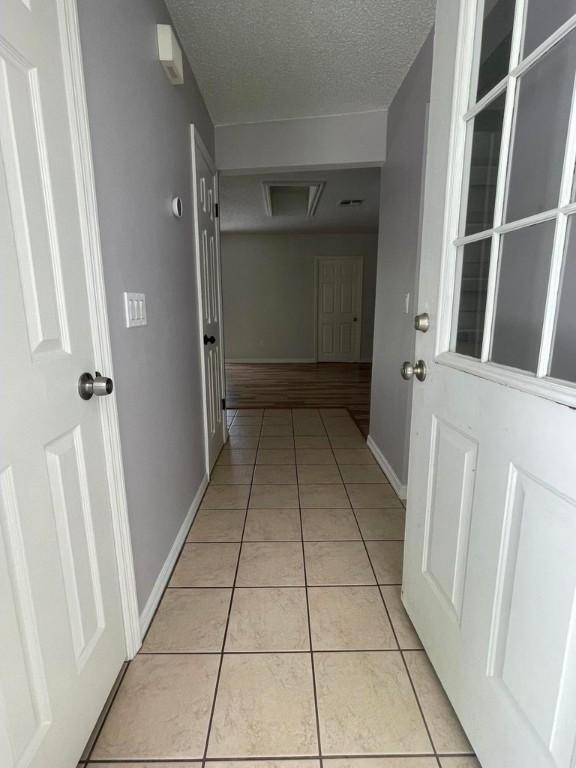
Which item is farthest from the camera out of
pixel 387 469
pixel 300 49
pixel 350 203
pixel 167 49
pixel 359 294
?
pixel 359 294

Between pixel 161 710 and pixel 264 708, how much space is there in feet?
0.94

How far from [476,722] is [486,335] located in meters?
0.92

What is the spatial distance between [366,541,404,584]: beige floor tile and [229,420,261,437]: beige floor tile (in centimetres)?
179

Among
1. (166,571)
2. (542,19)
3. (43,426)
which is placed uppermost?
(542,19)

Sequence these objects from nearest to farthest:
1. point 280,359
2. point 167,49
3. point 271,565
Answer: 1. point 167,49
2. point 271,565
3. point 280,359

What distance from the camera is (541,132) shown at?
800 mm

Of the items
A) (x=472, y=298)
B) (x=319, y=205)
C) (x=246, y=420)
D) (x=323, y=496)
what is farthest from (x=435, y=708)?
(x=319, y=205)

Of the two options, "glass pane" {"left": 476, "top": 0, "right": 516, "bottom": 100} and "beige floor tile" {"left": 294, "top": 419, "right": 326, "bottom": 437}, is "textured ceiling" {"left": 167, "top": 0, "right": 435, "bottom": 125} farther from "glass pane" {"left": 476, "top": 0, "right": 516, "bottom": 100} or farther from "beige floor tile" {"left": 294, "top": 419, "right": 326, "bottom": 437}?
"beige floor tile" {"left": 294, "top": 419, "right": 326, "bottom": 437}

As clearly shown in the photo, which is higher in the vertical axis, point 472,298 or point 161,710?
point 472,298

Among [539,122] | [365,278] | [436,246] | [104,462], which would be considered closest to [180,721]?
[104,462]

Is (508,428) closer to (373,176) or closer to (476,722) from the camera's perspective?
(476,722)

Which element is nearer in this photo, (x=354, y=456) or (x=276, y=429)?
(x=354, y=456)

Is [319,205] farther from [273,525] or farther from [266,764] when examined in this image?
[266,764]

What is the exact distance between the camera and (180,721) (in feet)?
3.37
